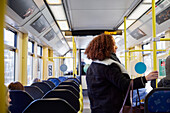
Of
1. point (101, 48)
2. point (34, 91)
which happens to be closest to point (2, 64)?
point (101, 48)

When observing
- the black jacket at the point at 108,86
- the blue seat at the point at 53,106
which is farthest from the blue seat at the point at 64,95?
the black jacket at the point at 108,86

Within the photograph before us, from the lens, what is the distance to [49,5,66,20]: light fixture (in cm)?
430

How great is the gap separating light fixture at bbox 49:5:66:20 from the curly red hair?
270 centimetres

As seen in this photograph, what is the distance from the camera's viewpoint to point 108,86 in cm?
161

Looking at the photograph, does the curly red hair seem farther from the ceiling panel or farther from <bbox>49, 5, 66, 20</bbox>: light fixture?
the ceiling panel

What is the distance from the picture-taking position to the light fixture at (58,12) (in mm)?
4297

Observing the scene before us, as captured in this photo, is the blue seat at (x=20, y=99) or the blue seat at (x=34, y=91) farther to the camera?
the blue seat at (x=34, y=91)

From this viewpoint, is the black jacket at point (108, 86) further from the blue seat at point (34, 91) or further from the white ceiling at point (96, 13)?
the white ceiling at point (96, 13)

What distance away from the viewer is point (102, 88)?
1630 mm

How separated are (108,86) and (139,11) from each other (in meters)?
3.44

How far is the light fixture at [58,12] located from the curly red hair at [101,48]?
106 inches

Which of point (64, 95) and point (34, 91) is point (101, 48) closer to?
point (64, 95)

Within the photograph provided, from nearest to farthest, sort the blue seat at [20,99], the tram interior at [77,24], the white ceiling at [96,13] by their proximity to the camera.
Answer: the blue seat at [20,99]
the tram interior at [77,24]
the white ceiling at [96,13]

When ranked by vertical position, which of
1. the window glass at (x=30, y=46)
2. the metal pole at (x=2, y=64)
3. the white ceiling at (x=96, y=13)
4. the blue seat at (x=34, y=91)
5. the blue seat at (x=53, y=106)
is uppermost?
the white ceiling at (x=96, y=13)
